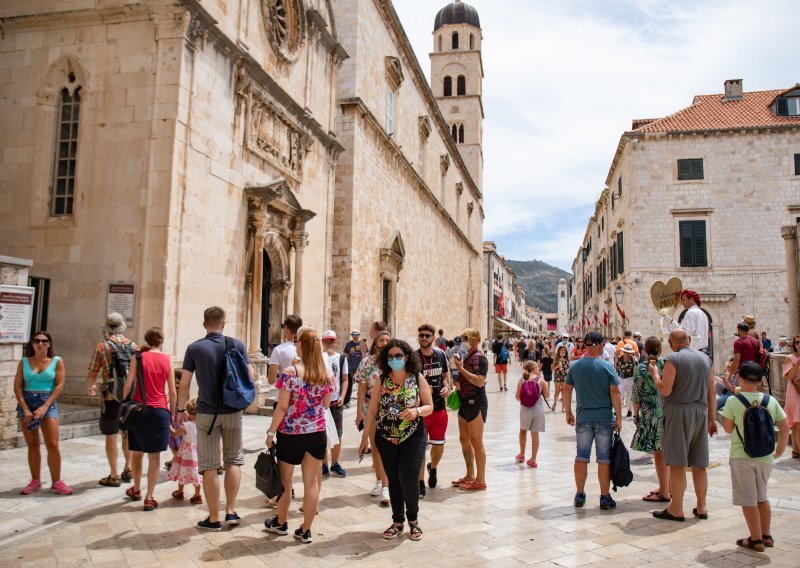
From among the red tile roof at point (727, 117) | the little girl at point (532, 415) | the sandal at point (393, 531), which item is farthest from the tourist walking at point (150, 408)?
the red tile roof at point (727, 117)

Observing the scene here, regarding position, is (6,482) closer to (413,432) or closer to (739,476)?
(413,432)

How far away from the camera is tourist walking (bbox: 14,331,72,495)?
567 cm

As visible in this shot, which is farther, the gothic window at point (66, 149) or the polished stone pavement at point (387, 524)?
the gothic window at point (66, 149)

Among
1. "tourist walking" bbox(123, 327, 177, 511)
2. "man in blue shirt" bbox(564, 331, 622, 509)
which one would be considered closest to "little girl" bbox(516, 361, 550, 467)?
"man in blue shirt" bbox(564, 331, 622, 509)

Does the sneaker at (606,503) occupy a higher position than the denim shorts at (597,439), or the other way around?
the denim shorts at (597,439)

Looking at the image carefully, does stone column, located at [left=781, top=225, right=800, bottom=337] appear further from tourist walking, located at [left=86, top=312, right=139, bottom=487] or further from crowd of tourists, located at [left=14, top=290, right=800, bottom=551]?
tourist walking, located at [left=86, top=312, right=139, bottom=487]

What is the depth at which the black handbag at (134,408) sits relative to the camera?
5.39m

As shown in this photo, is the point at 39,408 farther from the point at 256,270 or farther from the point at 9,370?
the point at 256,270

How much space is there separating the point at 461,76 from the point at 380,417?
4364 cm

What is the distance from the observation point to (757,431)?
4484 mm

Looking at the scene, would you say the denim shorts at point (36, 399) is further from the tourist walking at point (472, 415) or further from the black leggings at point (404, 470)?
the tourist walking at point (472, 415)

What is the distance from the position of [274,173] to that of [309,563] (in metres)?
9.43

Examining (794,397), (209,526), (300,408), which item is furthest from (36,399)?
(794,397)

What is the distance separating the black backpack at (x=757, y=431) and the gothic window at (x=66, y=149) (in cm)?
939
